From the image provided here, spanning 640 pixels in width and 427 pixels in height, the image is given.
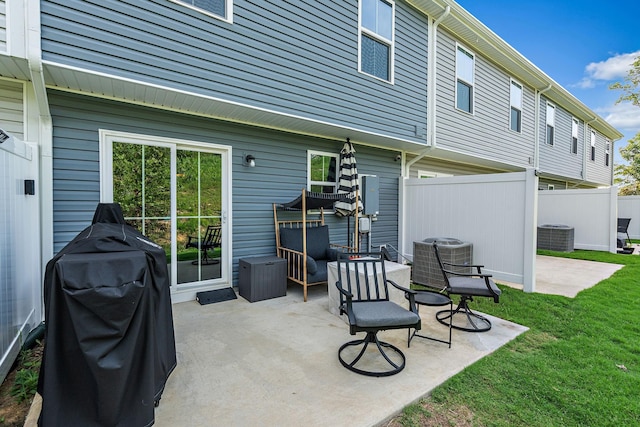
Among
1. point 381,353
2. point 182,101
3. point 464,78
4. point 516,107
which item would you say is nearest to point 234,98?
point 182,101

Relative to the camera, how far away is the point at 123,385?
1714mm

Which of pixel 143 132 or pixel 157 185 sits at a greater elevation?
pixel 143 132

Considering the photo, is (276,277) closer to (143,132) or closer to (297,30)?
(143,132)

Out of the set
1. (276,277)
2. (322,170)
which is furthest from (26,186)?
(322,170)

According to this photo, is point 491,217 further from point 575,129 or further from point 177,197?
point 575,129

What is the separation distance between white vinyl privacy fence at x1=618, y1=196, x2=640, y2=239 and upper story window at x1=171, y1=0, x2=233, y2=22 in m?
17.5

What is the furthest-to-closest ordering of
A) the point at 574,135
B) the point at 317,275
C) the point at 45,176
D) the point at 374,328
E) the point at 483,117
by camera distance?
the point at 574,135, the point at 483,117, the point at 317,275, the point at 45,176, the point at 374,328

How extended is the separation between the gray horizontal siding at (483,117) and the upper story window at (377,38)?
1608mm

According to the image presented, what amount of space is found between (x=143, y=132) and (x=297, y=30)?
8.90 ft

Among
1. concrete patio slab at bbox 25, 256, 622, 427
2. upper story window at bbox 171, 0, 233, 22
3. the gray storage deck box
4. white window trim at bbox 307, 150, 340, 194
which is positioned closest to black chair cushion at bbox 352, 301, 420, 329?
concrete patio slab at bbox 25, 256, 622, 427

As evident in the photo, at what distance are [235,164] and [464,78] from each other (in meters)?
6.23

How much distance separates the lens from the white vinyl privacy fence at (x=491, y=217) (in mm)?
5160

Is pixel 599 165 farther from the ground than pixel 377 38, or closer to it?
closer to it

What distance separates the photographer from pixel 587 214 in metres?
9.95
